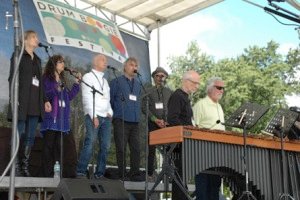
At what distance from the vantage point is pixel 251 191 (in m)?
4.98

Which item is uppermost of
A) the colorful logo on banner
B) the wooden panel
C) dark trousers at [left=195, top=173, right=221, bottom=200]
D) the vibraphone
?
the colorful logo on banner

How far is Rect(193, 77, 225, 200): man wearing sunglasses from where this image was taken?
203 inches

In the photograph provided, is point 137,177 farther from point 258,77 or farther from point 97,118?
point 258,77

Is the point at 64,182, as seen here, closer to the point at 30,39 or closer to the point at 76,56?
the point at 30,39

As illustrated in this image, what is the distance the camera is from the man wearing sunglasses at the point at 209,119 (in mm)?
5156

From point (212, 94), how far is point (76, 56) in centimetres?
272

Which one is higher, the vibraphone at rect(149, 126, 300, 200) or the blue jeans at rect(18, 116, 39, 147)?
the blue jeans at rect(18, 116, 39, 147)

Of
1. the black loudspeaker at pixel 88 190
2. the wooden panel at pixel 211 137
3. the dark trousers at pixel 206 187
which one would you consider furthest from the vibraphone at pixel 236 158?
the black loudspeaker at pixel 88 190

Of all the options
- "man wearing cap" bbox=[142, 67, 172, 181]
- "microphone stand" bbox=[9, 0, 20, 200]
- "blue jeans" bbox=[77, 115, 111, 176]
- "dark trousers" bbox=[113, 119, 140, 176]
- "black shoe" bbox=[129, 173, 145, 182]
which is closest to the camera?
"microphone stand" bbox=[9, 0, 20, 200]

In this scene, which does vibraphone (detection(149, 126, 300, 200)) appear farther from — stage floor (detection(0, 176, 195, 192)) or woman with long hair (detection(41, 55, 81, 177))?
woman with long hair (detection(41, 55, 81, 177))

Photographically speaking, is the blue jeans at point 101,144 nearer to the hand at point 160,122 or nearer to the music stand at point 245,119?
the hand at point 160,122

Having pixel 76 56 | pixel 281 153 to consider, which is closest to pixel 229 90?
pixel 76 56

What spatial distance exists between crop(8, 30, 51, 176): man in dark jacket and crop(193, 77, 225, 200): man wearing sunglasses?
6.20ft

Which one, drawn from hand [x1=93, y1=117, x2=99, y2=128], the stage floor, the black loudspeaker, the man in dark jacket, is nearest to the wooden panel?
the black loudspeaker
